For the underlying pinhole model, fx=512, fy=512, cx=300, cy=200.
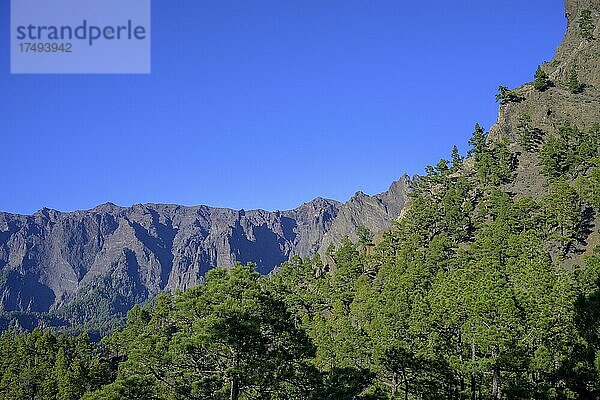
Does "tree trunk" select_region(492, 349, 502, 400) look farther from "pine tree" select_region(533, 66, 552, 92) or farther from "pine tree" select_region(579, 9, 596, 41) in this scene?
"pine tree" select_region(579, 9, 596, 41)

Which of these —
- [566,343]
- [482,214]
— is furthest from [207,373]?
[482,214]

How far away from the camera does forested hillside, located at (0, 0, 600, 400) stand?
16.3 meters

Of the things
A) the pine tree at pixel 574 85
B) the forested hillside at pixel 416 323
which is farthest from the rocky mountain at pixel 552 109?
the forested hillside at pixel 416 323

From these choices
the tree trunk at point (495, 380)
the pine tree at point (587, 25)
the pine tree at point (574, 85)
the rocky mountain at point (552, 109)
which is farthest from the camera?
the pine tree at point (587, 25)

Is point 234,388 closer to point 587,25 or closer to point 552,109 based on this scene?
point 552,109

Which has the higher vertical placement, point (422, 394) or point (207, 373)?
point (207, 373)

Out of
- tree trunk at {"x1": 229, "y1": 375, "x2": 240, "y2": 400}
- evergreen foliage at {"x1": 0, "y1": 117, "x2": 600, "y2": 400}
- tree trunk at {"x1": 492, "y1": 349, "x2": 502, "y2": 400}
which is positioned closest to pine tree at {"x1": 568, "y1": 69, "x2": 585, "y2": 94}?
evergreen foliage at {"x1": 0, "y1": 117, "x2": 600, "y2": 400}

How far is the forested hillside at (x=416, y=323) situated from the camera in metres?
16.3

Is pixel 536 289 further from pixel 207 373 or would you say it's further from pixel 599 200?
pixel 599 200

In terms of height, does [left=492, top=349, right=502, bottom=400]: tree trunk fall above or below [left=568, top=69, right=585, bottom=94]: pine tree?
below

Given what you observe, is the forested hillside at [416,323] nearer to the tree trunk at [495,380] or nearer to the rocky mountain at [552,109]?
the tree trunk at [495,380]

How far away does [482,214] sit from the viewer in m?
72.4

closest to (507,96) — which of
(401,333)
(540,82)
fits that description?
(540,82)

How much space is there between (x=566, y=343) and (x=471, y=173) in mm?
64619
